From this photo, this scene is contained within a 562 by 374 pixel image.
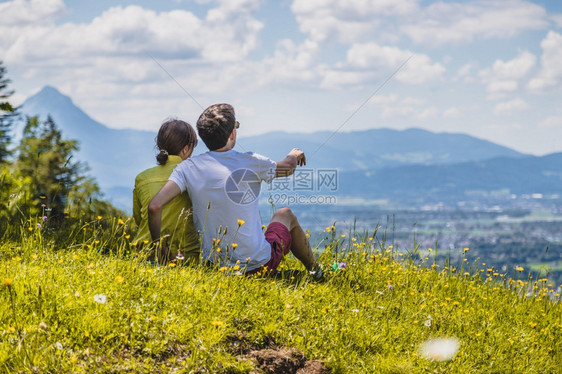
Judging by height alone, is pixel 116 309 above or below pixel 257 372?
above

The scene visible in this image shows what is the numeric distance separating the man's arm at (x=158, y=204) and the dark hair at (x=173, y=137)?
60 centimetres

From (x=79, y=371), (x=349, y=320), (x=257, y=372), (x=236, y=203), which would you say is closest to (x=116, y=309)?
(x=79, y=371)

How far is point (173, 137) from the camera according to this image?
5348 millimetres

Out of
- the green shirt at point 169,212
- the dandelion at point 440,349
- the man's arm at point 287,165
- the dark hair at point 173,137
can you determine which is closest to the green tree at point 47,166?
the green shirt at point 169,212

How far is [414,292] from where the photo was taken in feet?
18.9

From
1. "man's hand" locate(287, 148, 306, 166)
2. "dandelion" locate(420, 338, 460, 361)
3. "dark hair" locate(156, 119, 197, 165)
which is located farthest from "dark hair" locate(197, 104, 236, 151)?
"dandelion" locate(420, 338, 460, 361)

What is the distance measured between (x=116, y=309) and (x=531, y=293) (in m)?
5.23

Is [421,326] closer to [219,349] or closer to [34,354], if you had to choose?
[219,349]

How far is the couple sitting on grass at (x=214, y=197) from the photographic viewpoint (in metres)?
4.82

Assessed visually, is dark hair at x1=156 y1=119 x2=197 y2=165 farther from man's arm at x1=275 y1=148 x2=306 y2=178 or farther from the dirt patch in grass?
the dirt patch in grass

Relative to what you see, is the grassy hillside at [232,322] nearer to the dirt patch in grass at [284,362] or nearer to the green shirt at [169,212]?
the dirt patch in grass at [284,362]

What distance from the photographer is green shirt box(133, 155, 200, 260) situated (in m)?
5.18

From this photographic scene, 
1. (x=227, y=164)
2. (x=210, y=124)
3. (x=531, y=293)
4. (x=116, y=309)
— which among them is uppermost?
(x=210, y=124)

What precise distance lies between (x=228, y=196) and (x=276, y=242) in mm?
732
